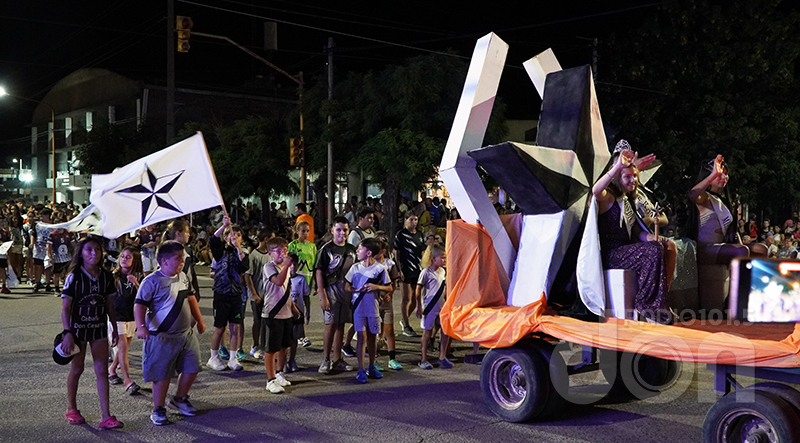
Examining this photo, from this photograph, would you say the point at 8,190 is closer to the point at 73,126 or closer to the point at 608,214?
the point at 73,126

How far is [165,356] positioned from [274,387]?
4.60ft

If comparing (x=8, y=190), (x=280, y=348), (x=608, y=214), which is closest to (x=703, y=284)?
(x=608, y=214)

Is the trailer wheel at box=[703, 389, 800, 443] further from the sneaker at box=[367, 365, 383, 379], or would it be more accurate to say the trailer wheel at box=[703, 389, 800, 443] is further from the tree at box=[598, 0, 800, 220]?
the tree at box=[598, 0, 800, 220]

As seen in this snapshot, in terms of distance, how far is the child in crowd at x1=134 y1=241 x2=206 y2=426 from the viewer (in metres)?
6.32

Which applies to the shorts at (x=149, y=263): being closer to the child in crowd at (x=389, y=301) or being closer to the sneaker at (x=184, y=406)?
the child in crowd at (x=389, y=301)

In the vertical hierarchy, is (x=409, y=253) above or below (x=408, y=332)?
above

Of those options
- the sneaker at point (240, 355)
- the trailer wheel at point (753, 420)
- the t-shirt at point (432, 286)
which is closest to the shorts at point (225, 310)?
the sneaker at point (240, 355)

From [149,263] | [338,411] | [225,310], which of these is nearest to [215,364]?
[225,310]

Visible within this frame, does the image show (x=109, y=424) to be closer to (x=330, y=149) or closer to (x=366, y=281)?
(x=366, y=281)

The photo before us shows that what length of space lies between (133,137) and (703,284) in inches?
1477

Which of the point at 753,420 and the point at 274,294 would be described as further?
the point at 274,294

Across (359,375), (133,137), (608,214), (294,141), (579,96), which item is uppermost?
(133,137)

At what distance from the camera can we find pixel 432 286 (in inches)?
357

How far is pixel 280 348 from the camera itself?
7.59m
